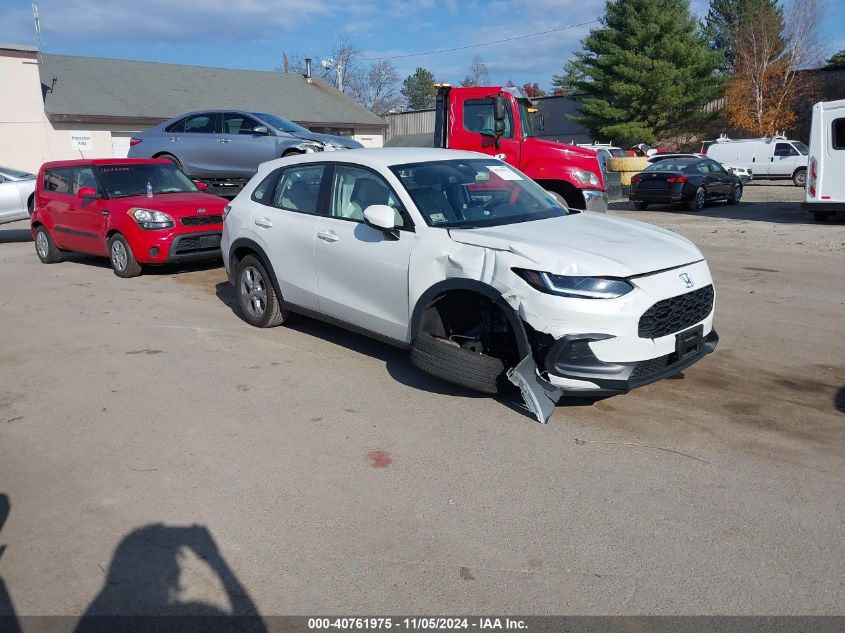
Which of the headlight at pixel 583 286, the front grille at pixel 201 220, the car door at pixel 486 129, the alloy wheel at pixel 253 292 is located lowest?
the alloy wheel at pixel 253 292

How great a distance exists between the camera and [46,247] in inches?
487

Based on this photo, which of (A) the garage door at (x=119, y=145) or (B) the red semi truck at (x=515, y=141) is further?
(A) the garage door at (x=119, y=145)

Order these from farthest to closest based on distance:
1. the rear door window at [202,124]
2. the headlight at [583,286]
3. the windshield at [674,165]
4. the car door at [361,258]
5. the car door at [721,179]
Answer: the car door at [721,179] → the windshield at [674,165] → the rear door window at [202,124] → the car door at [361,258] → the headlight at [583,286]

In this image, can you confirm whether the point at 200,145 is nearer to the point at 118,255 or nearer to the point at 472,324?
the point at 118,255

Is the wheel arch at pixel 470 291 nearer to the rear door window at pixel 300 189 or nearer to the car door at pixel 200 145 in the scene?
the rear door window at pixel 300 189

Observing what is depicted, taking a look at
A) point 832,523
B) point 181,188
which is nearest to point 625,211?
point 181,188

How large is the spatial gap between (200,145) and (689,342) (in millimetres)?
11361

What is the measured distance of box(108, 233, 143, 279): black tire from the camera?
10.5m

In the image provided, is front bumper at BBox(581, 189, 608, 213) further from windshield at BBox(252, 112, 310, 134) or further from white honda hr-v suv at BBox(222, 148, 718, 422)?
white honda hr-v suv at BBox(222, 148, 718, 422)

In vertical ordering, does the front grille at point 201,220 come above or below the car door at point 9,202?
above

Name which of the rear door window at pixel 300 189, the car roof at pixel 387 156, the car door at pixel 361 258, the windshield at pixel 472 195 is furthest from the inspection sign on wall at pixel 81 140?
the windshield at pixel 472 195

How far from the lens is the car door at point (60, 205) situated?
11.5 m

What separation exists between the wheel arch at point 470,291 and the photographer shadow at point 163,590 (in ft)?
7.32

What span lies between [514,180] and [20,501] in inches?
175
